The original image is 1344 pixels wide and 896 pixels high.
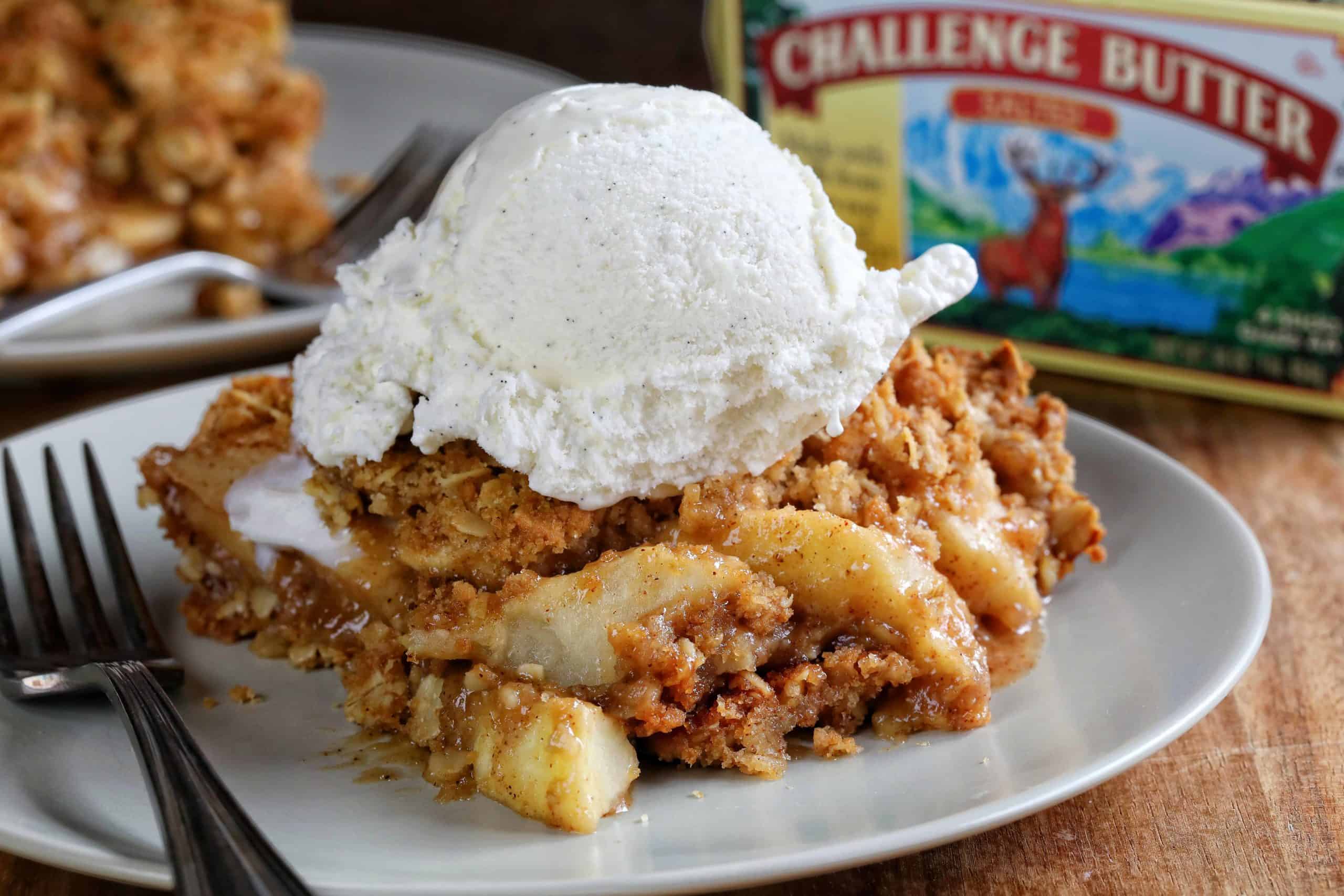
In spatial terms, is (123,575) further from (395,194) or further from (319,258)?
(395,194)

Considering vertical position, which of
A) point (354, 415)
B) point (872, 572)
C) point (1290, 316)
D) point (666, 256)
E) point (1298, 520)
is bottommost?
point (1298, 520)

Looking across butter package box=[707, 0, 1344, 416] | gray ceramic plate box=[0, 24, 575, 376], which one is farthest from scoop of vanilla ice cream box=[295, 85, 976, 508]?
gray ceramic plate box=[0, 24, 575, 376]

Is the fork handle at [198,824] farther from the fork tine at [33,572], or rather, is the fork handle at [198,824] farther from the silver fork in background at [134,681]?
the fork tine at [33,572]

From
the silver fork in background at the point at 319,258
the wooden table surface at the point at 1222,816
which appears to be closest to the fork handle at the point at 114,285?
the silver fork in background at the point at 319,258

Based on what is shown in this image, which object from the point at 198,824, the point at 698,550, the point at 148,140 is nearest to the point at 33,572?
the point at 198,824

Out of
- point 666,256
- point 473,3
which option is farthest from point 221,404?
point 473,3

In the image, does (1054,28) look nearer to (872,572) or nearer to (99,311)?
(872,572)
